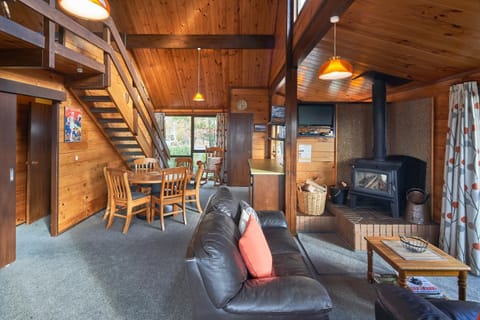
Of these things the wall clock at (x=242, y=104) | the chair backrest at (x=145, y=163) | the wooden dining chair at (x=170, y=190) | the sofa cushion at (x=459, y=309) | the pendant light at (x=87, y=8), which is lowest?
the sofa cushion at (x=459, y=309)

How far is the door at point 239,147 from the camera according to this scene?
7711mm

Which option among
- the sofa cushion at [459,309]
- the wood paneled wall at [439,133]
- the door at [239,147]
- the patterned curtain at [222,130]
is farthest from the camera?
the patterned curtain at [222,130]

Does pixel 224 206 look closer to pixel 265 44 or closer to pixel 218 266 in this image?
pixel 218 266

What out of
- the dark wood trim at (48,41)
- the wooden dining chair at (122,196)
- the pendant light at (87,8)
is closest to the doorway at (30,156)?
the wooden dining chair at (122,196)

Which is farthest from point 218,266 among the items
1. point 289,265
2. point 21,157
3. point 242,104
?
point 242,104

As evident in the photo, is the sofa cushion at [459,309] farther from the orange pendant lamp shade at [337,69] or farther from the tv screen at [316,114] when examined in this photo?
the tv screen at [316,114]

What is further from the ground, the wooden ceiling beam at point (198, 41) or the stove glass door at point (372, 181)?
the wooden ceiling beam at point (198, 41)

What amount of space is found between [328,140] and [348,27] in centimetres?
211

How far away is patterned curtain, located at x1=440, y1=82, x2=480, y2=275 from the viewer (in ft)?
9.09

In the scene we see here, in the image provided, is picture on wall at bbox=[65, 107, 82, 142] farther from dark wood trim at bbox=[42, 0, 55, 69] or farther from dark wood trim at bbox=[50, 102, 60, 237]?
dark wood trim at bbox=[42, 0, 55, 69]

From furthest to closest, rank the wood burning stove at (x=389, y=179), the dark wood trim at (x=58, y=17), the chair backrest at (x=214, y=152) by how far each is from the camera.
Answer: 1. the chair backrest at (x=214, y=152)
2. the wood burning stove at (x=389, y=179)
3. the dark wood trim at (x=58, y=17)

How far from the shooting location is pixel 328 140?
179 inches

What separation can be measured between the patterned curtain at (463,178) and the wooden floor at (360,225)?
300 millimetres

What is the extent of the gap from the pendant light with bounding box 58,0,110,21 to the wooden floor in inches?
135
